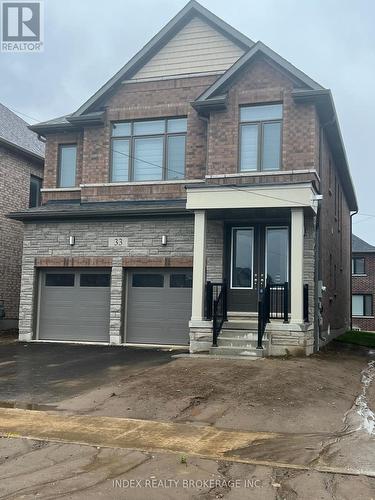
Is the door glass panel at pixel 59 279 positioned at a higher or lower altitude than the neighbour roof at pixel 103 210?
lower

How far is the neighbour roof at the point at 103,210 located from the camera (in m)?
15.0

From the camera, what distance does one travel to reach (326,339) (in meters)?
17.1

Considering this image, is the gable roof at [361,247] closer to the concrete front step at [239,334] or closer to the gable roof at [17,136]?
the gable roof at [17,136]

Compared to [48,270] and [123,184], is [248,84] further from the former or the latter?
[48,270]

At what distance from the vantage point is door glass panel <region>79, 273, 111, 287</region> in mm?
16141

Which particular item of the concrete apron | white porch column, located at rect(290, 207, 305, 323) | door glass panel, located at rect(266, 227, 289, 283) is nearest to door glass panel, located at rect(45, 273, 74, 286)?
Answer: door glass panel, located at rect(266, 227, 289, 283)

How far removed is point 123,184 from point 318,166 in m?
5.73

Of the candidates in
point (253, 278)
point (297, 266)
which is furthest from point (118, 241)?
point (297, 266)

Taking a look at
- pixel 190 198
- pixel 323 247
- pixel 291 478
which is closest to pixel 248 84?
pixel 190 198

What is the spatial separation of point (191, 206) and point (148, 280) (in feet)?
10.1

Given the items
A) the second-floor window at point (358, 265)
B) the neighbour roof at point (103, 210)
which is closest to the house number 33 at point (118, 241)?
the neighbour roof at point (103, 210)

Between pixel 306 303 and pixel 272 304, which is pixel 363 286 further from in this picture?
pixel 306 303

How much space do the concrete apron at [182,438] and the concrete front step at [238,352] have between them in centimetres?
521

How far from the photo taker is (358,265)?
1457 inches
